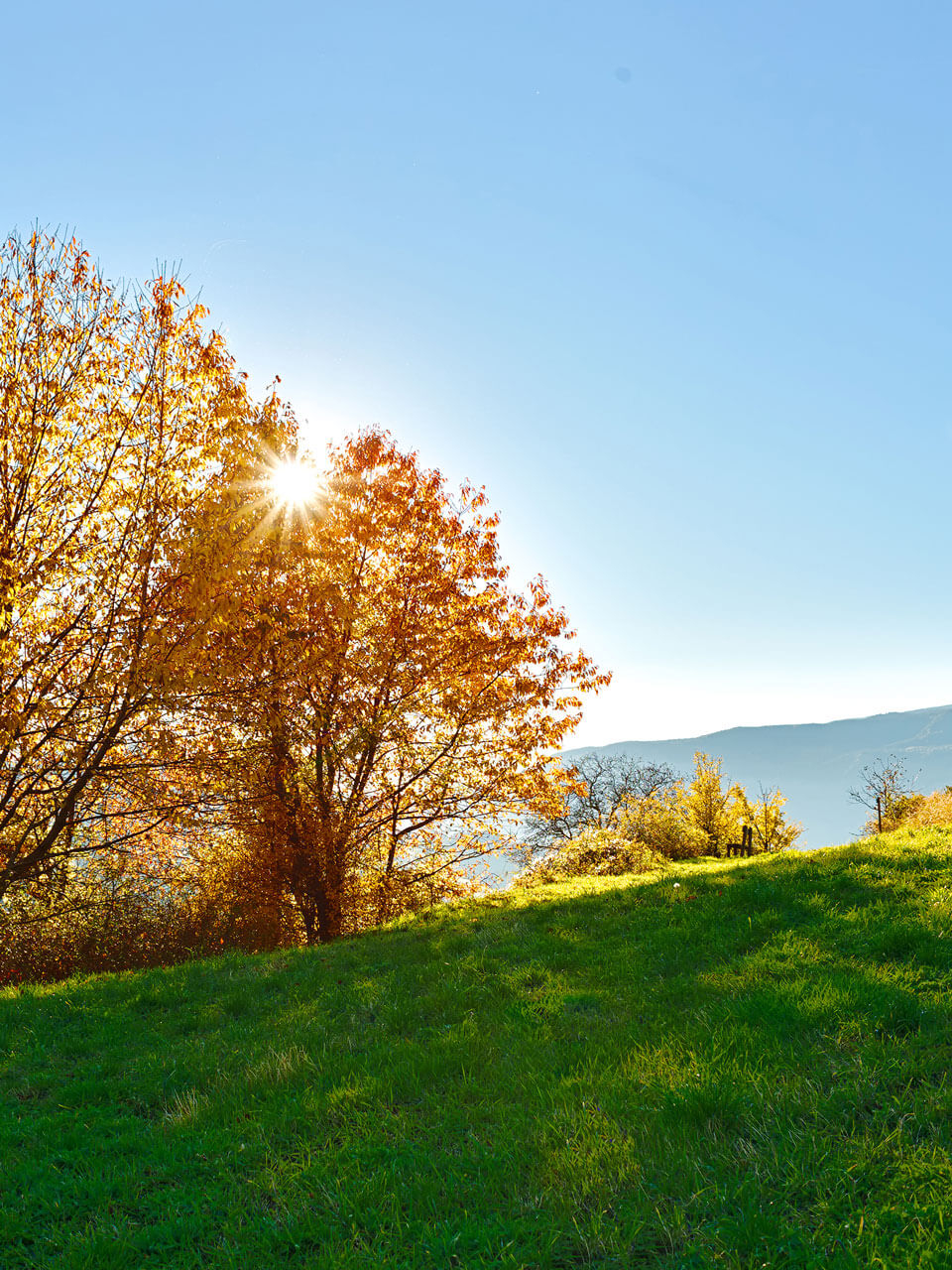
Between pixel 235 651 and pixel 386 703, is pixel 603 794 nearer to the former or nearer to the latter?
pixel 386 703

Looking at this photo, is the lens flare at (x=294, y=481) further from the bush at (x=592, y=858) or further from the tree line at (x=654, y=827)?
the bush at (x=592, y=858)

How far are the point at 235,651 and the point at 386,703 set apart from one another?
14.9ft

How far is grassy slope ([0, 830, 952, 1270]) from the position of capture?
11.8 ft

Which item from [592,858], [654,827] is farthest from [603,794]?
[592,858]

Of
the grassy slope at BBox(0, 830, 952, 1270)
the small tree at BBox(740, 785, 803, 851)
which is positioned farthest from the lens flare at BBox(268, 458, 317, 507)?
the small tree at BBox(740, 785, 803, 851)

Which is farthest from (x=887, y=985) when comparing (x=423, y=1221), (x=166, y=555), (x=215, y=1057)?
(x=166, y=555)

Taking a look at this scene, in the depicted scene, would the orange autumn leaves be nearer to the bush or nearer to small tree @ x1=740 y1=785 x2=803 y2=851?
the bush

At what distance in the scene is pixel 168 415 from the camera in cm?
1116

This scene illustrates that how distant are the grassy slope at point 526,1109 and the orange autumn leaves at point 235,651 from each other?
4.19 metres

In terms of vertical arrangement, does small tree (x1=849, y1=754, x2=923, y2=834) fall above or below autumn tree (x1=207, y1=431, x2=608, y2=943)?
below

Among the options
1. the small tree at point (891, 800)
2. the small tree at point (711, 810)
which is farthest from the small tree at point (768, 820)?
the small tree at point (891, 800)

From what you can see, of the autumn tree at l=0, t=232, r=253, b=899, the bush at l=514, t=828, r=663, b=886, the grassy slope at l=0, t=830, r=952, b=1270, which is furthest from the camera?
the bush at l=514, t=828, r=663, b=886

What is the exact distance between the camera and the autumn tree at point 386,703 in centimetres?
1441

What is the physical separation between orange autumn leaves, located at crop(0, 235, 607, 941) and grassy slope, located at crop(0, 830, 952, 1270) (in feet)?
13.8
